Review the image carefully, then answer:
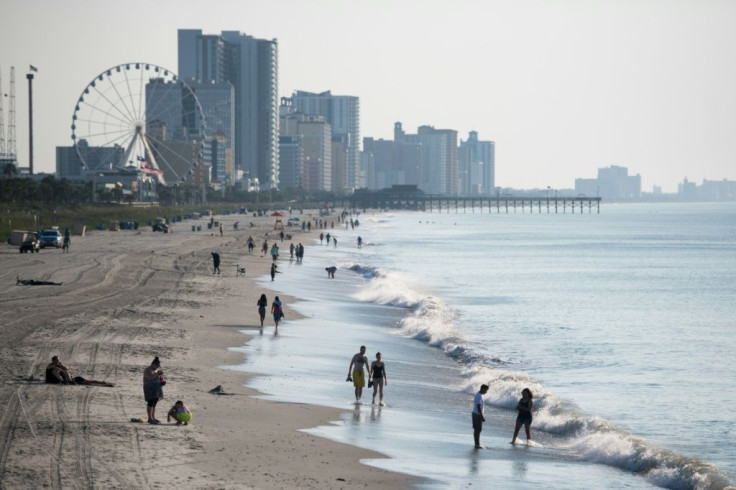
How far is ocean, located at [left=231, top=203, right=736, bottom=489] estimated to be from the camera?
2066 cm

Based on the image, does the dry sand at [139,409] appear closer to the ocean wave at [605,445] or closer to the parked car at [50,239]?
the ocean wave at [605,445]

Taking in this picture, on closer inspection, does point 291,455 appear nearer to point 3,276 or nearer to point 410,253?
point 3,276

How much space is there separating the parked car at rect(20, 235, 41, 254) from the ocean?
53.7 ft

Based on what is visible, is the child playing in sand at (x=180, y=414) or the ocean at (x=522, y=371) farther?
the ocean at (x=522, y=371)

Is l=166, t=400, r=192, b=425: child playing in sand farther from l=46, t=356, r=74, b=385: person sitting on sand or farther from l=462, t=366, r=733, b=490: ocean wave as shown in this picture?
l=462, t=366, r=733, b=490: ocean wave

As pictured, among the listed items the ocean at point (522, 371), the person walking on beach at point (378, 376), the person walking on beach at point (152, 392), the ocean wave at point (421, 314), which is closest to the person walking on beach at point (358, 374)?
the person walking on beach at point (378, 376)

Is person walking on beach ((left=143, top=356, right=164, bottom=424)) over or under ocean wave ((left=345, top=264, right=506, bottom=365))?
over

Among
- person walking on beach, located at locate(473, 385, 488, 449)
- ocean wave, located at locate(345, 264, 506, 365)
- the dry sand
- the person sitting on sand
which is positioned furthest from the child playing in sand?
ocean wave, located at locate(345, 264, 506, 365)

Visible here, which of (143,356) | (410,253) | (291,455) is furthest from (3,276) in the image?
(410,253)

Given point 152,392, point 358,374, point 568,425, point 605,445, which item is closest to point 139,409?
point 152,392

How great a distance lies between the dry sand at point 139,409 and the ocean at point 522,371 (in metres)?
1.11

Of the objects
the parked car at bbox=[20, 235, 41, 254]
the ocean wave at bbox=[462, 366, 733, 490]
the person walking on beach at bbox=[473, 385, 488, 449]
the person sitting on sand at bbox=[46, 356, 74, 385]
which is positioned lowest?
the ocean wave at bbox=[462, 366, 733, 490]

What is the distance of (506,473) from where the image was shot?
19234mm

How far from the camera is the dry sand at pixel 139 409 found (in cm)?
1623
